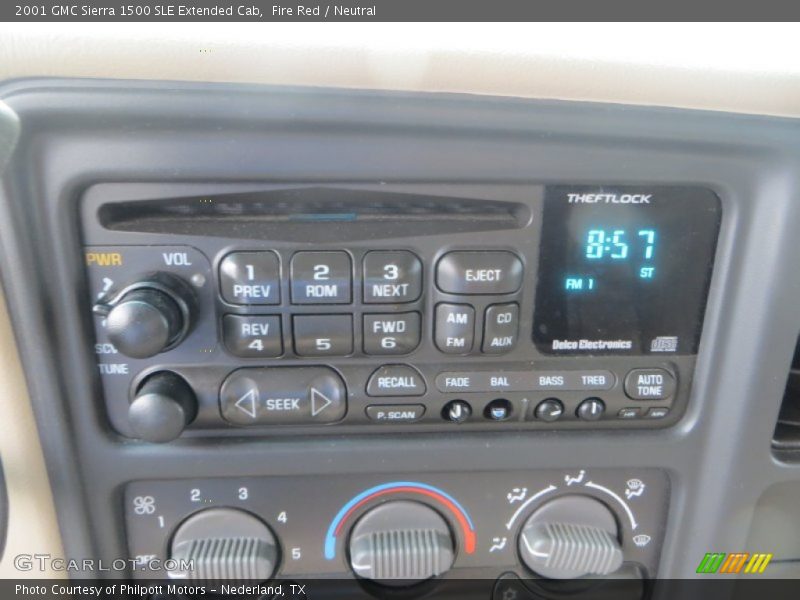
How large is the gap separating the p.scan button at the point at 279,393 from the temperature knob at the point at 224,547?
0.13 m

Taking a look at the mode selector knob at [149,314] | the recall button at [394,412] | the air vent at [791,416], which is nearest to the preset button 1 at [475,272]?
the recall button at [394,412]

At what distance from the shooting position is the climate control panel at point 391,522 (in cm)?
67

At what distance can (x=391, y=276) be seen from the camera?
0.58m

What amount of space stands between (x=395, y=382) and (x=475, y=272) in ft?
0.41

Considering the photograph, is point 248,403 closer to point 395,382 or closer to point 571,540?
Result: point 395,382

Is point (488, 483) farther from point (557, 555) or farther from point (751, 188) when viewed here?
point (751, 188)

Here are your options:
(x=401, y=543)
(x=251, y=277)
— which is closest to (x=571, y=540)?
(x=401, y=543)

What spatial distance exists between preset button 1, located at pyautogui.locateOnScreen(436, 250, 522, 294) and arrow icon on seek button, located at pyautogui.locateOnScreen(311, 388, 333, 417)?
5.6 inches

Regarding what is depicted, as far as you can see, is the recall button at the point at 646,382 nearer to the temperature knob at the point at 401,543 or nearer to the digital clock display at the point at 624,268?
the digital clock display at the point at 624,268

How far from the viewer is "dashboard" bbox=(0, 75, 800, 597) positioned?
21.2 inches

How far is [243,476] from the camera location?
0.65 metres

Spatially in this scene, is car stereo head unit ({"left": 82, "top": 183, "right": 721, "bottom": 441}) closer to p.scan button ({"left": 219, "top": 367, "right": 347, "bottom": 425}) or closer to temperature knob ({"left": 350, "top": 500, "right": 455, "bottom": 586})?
p.scan button ({"left": 219, "top": 367, "right": 347, "bottom": 425})

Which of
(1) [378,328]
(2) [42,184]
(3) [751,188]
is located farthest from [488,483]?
(2) [42,184]
